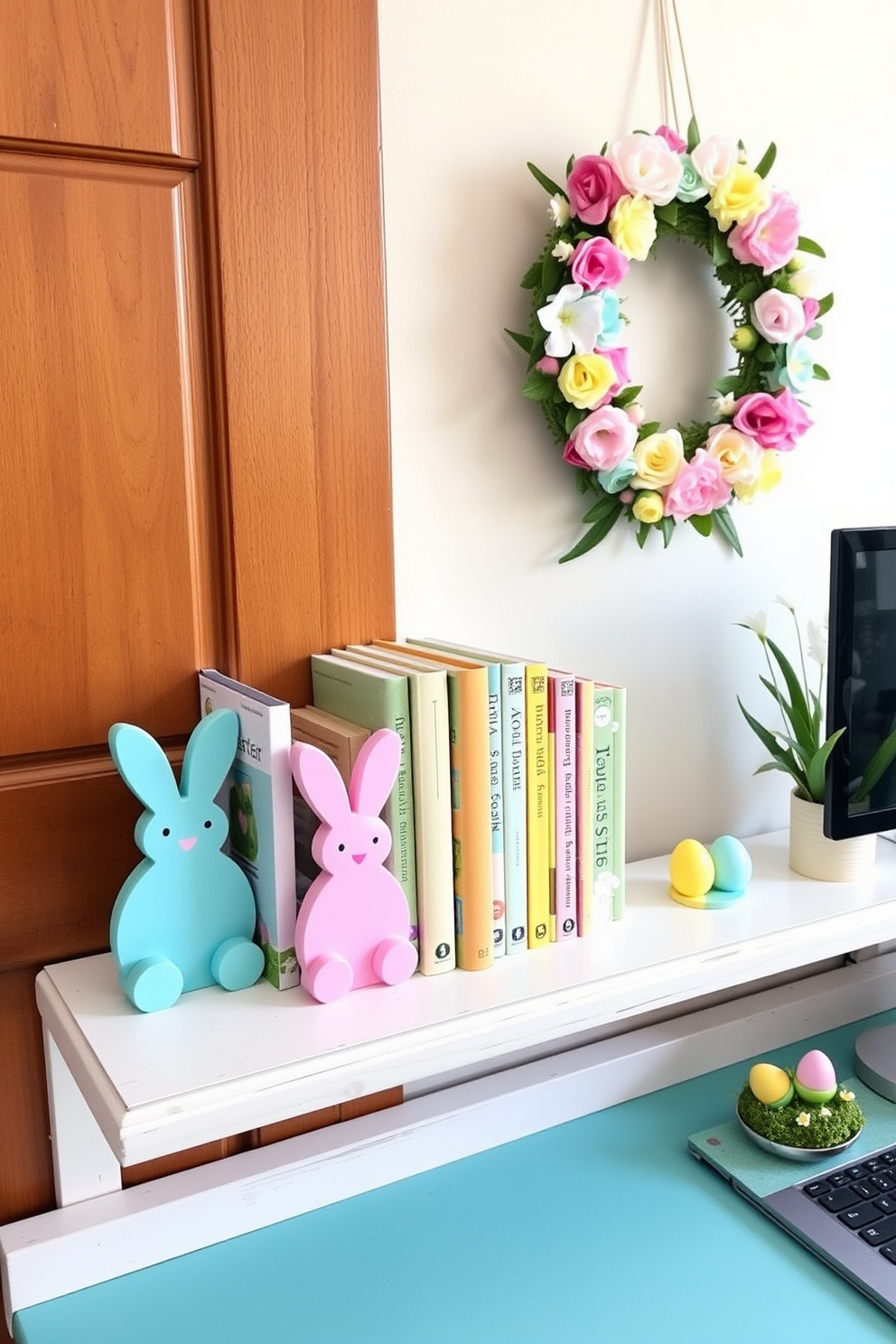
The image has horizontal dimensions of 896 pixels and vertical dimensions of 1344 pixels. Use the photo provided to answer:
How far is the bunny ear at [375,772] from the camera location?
2.82 ft

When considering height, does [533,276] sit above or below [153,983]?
above

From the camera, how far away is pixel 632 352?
121cm

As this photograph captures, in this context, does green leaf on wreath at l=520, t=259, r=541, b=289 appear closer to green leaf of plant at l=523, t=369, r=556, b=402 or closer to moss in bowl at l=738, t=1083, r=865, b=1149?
green leaf of plant at l=523, t=369, r=556, b=402

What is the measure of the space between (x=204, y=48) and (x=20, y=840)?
67 cm

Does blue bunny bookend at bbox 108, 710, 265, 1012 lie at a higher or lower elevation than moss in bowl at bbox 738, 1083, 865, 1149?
higher

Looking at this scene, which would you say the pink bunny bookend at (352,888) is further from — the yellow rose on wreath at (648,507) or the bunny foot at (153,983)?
the yellow rose on wreath at (648,507)

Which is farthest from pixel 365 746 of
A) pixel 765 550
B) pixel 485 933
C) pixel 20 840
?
pixel 765 550

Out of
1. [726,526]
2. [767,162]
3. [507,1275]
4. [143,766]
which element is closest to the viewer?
[143,766]

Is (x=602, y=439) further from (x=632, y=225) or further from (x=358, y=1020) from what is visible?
(x=358, y=1020)

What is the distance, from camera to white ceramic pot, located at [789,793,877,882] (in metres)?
1.20

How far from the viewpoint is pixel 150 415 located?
94 cm

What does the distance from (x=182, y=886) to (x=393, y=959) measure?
0.59ft

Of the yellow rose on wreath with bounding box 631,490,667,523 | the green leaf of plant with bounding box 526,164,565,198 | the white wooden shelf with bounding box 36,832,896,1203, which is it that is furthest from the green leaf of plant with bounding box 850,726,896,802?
the green leaf of plant with bounding box 526,164,565,198

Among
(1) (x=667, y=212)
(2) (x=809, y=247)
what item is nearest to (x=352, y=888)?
(1) (x=667, y=212)
